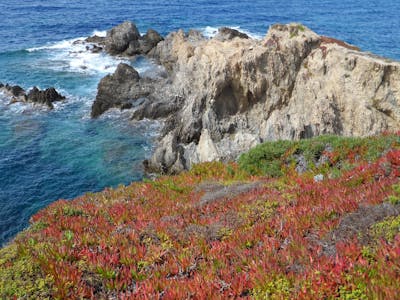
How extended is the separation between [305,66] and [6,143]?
107 feet

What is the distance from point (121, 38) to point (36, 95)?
2322cm

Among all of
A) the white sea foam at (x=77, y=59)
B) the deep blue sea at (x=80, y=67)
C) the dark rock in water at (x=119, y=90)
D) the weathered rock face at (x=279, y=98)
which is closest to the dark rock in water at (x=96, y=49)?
the white sea foam at (x=77, y=59)

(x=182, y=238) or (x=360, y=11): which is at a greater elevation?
(x=182, y=238)

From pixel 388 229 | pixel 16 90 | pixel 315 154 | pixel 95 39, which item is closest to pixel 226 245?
pixel 388 229

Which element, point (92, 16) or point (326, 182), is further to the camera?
point (92, 16)

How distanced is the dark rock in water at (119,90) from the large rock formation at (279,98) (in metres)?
11.5

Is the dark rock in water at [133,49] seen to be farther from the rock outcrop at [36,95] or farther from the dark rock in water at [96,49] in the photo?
the rock outcrop at [36,95]

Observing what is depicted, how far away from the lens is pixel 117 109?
5181 centimetres

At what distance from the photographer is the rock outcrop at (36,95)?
175 ft

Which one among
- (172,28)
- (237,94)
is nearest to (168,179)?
(237,94)

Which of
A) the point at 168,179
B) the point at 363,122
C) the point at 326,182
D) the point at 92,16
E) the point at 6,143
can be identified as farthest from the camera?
the point at 92,16

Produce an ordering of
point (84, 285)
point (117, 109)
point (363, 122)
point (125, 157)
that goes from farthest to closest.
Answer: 1. point (117, 109)
2. point (125, 157)
3. point (363, 122)
4. point (84, 285)

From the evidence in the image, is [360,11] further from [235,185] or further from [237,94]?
[235,185]

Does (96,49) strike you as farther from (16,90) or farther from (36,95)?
(36,95)
